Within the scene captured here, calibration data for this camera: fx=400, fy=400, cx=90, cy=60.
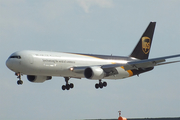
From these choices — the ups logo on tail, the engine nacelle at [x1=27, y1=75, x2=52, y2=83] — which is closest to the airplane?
the engine nacelle at [x1=27, y1=75, x2=52, y2=83]

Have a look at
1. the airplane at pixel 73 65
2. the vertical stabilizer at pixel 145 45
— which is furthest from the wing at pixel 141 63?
the vertical stabilizer at pixel 145 45

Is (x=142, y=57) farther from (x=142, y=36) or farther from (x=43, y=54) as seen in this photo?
(x=43, y=54)

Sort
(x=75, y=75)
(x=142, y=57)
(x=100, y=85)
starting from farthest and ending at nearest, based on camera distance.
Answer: (x=142, y=57) < (x=100, y=85) < (x=75, y=75)

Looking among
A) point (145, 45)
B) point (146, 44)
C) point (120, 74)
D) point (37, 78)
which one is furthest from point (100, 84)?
point (146, 44)

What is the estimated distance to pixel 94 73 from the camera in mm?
54062

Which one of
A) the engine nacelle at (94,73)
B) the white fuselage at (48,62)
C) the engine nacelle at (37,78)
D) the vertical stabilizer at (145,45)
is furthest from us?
the vertical stabilizer at (145,45)

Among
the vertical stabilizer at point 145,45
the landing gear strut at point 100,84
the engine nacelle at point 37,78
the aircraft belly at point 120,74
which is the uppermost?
the vertical stabilizer at point 145,45

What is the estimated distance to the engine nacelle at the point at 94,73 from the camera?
54156 millimetres

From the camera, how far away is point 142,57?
6638 cm

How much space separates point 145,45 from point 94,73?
656 inches

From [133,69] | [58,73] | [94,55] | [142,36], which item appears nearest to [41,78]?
[58,73]

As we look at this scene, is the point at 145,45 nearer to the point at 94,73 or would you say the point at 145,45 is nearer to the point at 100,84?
the point at 100,84

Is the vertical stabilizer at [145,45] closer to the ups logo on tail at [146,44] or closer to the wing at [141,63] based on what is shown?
the ups logo on tail at [146,44]

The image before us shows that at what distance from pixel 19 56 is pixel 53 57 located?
474cm
